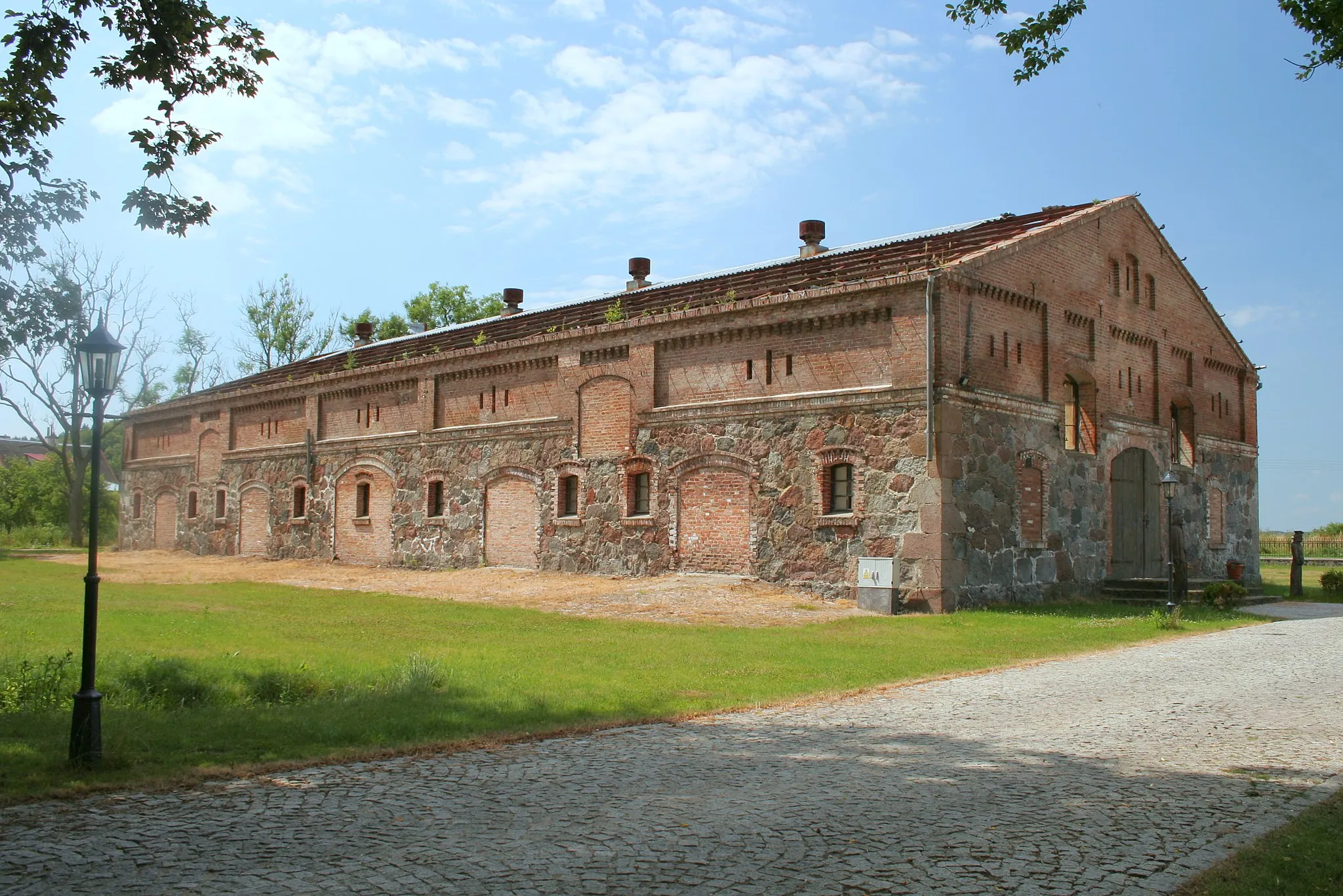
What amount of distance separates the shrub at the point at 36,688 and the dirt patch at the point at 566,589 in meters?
9.16

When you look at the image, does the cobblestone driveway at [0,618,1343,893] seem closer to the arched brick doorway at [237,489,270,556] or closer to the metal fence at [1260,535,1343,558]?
the arched brick doorway at [237,489,270,556]

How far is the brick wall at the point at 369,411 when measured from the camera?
2977 cm

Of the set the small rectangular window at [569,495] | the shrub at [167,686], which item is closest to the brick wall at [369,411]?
the small rectangular window at [569,495]

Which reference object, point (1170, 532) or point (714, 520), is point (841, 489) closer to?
point (714, 520)

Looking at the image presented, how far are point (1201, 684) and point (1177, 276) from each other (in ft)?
59.7

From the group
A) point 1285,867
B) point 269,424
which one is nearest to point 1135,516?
point 1285,867

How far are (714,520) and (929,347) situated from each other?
19.5 feet

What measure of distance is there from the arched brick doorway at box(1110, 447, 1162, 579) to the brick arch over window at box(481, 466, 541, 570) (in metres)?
13.3

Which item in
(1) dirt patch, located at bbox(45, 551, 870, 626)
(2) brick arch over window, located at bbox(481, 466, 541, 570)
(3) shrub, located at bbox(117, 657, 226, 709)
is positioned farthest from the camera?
(2) brick arch over window, located at bbox(481, 466, 541, 570)

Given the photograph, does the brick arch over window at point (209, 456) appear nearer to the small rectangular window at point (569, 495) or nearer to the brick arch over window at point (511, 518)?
the brick arch over window at point (511, 518)

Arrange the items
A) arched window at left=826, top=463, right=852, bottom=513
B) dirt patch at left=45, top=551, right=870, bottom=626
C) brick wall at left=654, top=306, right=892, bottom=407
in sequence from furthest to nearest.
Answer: arched window at left=826, top=463, right=852, bottom=513 < brick wall at left=654, top=306, right=892, bottom=407 < dirt patch at left=45, top=551, right=870, bottom=626

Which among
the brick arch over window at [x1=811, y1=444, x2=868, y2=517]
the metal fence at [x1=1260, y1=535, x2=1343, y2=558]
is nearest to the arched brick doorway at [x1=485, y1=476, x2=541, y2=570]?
the brick arch over window at [x1=811, y1=444, x2=868, y2=517]

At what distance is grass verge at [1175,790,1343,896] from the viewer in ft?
14.8

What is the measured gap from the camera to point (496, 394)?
27.1 metres
